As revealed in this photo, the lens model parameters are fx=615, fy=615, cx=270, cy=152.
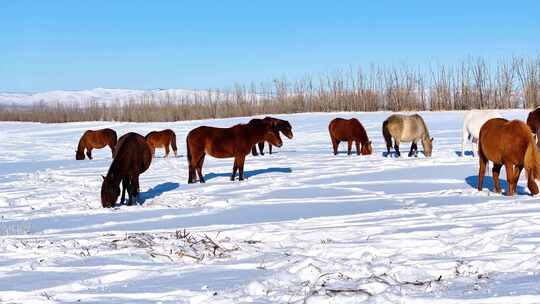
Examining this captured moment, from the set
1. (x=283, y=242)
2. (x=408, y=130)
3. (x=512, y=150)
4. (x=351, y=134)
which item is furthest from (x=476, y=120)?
(x=283, y=242)

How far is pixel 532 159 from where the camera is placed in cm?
843

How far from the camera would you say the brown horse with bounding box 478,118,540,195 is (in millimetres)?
8438

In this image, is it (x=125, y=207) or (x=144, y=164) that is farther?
(x=144, y=164)

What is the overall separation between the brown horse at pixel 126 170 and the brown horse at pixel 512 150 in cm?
559

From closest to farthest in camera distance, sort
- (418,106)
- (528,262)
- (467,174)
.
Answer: (528,262)
(467,174)
(418,106)

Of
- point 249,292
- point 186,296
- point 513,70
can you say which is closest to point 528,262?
point 249,292

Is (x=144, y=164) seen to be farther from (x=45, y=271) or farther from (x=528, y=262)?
(x=528, y=262)

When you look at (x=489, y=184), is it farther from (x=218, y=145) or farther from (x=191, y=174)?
(x=191, y=174)

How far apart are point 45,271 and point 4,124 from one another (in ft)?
192

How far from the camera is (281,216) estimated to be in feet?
25.6

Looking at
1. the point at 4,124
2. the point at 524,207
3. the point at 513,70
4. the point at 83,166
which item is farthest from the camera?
the point at 4,124

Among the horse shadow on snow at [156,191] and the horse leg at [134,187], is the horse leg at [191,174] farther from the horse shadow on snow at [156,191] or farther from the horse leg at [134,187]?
the horse leg at [134,187]

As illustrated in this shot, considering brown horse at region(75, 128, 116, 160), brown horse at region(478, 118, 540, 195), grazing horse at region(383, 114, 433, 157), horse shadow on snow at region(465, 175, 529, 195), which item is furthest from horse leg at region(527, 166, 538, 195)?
brown horse at region(75, 128, 116, 160)

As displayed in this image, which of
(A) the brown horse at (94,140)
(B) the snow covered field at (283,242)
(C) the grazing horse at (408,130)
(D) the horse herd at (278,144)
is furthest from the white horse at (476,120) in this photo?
(A) the brown horse at (94,140)
